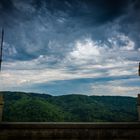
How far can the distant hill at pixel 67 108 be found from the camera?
5794cm

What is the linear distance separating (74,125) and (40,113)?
5062cm

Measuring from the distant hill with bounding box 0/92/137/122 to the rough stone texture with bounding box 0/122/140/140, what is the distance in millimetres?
40871

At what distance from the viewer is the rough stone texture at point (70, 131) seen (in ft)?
30.6

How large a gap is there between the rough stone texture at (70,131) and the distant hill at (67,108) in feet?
134

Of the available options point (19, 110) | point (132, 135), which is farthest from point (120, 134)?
point (19, 110)

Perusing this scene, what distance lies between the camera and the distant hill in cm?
5794

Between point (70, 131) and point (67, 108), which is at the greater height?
point (70, 131)

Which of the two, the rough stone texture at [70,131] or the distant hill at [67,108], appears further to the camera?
the distant hill at [67,108]

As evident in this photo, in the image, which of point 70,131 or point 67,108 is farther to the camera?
point 67,108

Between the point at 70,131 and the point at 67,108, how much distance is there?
71967 mm

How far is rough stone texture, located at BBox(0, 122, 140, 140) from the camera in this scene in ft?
30.6

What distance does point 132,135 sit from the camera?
33.1 feet

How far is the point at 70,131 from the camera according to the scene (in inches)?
Answer: 383

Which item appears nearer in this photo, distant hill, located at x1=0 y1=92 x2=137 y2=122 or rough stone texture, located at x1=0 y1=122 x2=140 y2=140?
rough stone texture, located at x1=0 y1=122 x2=140 y2=140
